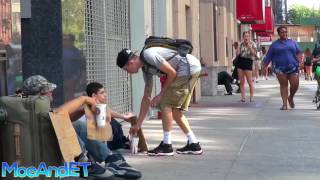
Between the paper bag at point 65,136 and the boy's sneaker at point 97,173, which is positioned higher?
the paper bag at point 65,136

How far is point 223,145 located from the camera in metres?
8.79

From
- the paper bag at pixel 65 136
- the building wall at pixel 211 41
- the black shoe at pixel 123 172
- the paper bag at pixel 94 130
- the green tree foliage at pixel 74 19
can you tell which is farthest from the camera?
the building wall at pixel 211 41

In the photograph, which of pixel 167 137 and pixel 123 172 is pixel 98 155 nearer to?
pixel 123 172

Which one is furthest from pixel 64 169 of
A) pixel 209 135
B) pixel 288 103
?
pixel 288 103

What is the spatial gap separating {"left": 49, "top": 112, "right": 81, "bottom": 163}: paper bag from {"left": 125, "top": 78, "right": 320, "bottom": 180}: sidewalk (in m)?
1.38

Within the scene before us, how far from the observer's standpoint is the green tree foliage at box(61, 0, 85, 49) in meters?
8.11

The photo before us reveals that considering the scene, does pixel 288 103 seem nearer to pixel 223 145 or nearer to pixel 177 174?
pixel 223 145

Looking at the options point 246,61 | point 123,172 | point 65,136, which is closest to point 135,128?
point 123,172

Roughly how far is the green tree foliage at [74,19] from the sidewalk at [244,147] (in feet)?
5.65

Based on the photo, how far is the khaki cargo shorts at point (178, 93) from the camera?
7.52 m

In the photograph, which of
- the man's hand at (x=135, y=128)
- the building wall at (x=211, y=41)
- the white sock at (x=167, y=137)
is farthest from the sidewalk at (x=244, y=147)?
the building wall at (x=211, y=41)

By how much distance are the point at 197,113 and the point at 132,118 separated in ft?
20.4

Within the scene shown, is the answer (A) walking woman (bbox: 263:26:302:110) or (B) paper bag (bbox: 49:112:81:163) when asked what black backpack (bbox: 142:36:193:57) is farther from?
(A) walking woman (bbox: 263:26:302:110)

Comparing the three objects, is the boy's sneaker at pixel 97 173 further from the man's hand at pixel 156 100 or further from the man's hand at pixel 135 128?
the man's hand at pixel 156 100
